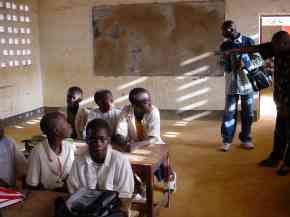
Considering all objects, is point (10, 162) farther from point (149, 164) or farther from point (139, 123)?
point (139, 123)

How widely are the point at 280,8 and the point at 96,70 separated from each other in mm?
3153

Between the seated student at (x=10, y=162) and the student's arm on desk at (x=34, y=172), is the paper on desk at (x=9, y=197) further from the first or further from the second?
the seated student at (x=10, y=162)

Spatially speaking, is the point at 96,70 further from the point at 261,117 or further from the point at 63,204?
the point at 63,204

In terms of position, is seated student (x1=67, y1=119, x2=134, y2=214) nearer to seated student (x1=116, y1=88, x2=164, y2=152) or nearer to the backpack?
the backpack

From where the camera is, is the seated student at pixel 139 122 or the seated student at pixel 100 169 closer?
the seated student at pixel 100 169

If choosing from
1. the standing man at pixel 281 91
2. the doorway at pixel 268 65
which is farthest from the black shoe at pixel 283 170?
the doorway at pixel 268 65

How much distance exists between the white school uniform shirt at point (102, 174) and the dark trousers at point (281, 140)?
7.72ft

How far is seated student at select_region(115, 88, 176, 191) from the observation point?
317 cm

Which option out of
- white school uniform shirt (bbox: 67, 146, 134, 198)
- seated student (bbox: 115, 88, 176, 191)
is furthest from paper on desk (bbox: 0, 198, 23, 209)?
seated student (bbox: 115, 88, 176, 191)

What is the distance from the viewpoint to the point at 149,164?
2613 millimetres

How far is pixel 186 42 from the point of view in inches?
260

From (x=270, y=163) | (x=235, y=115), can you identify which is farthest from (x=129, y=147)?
(x=235, y=115)

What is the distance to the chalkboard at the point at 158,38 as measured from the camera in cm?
649

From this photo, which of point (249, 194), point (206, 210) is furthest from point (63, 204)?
point (249, 194)
